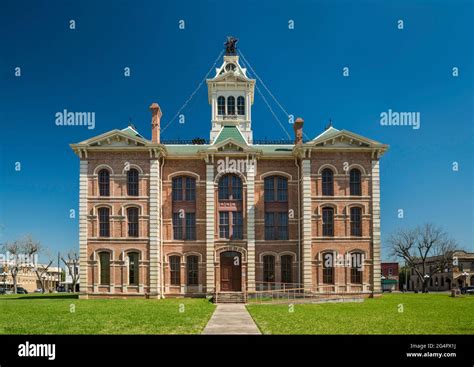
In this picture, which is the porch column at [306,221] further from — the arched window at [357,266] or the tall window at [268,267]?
the arched window at [357,266]

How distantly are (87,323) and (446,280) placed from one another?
7047 cm

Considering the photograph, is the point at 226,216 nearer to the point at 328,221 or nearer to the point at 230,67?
the point at 328,221

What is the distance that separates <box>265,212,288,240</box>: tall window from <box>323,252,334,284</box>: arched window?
2.87 m

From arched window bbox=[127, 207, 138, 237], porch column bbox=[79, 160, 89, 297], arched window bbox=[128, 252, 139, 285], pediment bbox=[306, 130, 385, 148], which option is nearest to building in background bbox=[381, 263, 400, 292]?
pediment bbox=[306, 130, 385, 148]

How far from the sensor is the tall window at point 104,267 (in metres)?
33.7

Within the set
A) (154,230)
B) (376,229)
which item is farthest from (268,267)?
(154,230)

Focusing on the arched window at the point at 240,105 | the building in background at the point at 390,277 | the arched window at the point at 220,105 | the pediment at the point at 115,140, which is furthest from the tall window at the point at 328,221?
the building in background at the point at 390,277

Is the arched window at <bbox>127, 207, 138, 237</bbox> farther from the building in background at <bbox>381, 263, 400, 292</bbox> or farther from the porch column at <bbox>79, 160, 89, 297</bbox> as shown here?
the building in background at <bbox>381, 263, 400, 292</bbox>

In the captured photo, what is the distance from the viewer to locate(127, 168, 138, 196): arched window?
33.8m

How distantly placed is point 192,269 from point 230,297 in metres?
4.51

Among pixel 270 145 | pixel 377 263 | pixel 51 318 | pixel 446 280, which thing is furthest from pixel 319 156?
pixel 446 280

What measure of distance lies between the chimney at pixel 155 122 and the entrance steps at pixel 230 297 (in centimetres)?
1035

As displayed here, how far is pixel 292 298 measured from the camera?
31969 mm

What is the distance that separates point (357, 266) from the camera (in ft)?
111
